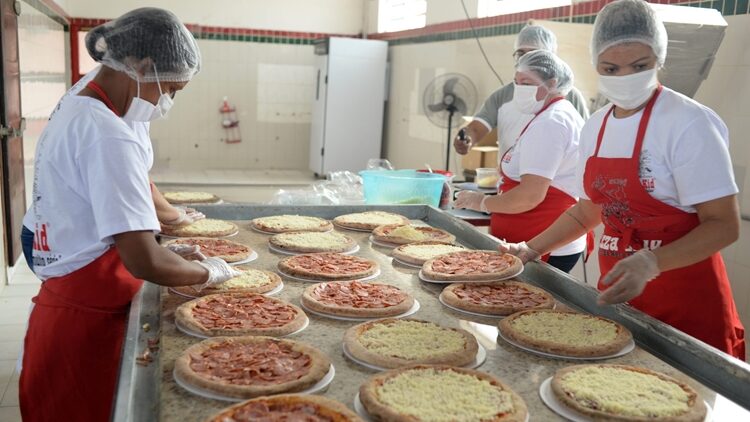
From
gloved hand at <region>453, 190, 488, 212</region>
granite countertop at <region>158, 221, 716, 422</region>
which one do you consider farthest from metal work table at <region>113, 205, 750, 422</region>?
gloved hand at <region>453, 190, 488, 212</region>

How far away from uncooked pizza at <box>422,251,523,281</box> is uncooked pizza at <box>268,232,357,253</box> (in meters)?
0.44

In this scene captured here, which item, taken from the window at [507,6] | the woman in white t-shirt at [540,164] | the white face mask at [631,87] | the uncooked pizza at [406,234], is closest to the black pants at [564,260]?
the woman in white t-shirt at [540,164]

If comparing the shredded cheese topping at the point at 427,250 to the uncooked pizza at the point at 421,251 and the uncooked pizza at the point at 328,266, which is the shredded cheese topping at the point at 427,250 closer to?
the uncooked pizza at the point at 421,251

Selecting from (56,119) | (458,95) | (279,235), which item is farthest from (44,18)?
(56,119)

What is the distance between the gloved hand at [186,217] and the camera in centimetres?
279

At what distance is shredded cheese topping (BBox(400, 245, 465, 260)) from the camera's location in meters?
2.47

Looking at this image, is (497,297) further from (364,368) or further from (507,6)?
(507,6)

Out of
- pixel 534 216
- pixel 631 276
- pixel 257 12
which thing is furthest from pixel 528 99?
pixel 257 12

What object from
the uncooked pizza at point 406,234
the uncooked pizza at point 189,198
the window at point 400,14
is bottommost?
the uncooked pizza at point 189,198

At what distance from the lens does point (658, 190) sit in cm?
195

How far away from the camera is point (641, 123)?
6.53 ft

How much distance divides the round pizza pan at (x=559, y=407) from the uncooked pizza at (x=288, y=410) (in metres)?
0.11

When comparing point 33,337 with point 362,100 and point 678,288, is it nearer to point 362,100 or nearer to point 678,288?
point 678,288

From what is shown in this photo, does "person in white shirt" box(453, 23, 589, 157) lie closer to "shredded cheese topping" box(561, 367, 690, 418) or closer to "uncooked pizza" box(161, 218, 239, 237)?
"uncooked pizza" box(161, 218, 239, 237)
